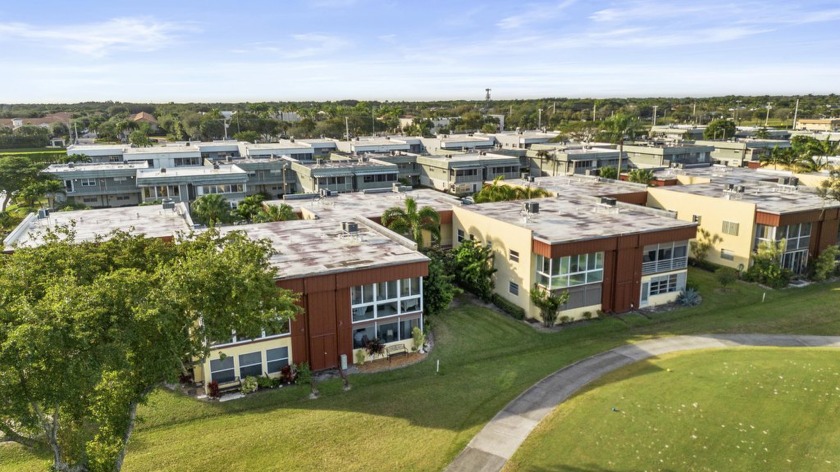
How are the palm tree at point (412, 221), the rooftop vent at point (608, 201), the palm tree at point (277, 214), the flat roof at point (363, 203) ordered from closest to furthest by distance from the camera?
1. the palm tree at point (412, 221)
2. the palm tree at point (277, 214)
3. the rooftop vent at point (608, 201)
4. the flat roof at point (363, 203)

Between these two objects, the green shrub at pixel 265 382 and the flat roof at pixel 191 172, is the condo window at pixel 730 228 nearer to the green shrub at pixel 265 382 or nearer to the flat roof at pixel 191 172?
the green shrub at pixel 265 382

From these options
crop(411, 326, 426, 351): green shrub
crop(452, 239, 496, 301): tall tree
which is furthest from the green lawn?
crop(452, 239, 496, 301): tall tree

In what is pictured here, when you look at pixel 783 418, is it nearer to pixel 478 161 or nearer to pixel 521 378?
pixel 521 378

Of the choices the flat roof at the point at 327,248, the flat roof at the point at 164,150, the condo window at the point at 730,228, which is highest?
the flat roof at the point at 164,150

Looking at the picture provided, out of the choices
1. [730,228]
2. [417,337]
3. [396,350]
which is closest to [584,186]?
[730,228]

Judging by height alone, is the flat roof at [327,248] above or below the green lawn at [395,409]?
above

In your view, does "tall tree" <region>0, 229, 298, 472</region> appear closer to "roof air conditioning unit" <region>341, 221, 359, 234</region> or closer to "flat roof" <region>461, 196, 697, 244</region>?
"roof air conditioning unit" <region>341, 221, 359, 234</region>

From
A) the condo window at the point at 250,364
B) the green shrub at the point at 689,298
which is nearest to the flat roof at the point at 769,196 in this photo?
the green shrub at the point at 689,298
